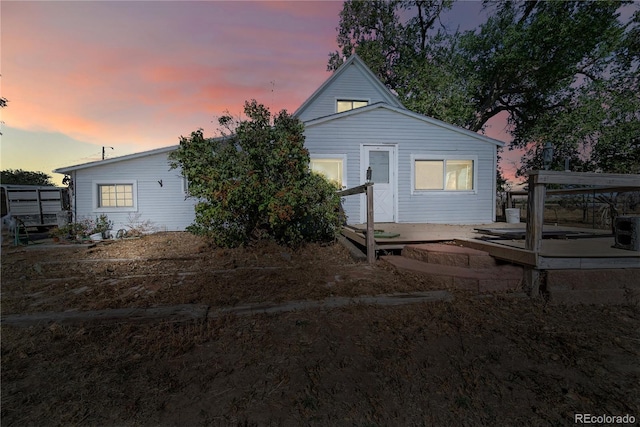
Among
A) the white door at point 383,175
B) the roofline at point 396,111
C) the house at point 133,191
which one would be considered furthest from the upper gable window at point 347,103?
the house at point 133,191

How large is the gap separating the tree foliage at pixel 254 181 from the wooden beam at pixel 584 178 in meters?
4.14

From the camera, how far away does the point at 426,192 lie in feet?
31.3

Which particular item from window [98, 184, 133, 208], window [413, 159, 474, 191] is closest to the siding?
window [413, 159, 474, 191]

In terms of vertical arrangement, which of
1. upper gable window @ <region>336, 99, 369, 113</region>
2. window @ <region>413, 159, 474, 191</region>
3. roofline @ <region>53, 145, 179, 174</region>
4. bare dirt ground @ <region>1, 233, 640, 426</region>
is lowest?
bare dirt ground @ <region>1, 233, 640, 426</region>

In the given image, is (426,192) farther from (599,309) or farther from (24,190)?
(24,190)

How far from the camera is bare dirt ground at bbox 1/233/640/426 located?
1838mm

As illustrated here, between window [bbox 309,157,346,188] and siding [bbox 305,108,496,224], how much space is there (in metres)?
0.23

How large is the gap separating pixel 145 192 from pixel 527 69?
22.5 metres

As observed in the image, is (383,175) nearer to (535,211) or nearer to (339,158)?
(339,158)

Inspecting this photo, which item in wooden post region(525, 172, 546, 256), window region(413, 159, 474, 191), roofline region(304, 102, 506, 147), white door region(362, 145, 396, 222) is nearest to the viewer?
wooden post region(525, 172, 546, 256)

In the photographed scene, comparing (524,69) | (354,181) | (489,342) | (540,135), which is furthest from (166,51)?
(524,69)

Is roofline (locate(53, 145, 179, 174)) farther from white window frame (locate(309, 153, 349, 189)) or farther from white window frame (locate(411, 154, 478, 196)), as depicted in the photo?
white window frame (locate(411, 154, 478, 196))

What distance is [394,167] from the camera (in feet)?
30.7

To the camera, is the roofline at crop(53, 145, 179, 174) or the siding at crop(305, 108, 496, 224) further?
the roofline at crop(53, 145, 179, 174)
